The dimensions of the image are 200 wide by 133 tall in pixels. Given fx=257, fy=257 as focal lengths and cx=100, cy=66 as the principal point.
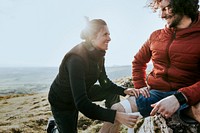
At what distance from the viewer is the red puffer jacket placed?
169 inches

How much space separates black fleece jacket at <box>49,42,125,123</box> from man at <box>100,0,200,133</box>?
479 mm

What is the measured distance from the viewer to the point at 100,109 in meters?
4.29

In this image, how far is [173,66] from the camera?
4555mm

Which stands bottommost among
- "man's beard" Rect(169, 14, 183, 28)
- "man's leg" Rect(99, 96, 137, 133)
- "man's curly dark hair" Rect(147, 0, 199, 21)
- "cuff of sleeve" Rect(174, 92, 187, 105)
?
"man's leg" Rect(99, 96, 137, 133)

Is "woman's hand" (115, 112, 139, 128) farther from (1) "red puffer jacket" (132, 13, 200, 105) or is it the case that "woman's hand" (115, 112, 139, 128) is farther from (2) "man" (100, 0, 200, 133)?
(1) "red puffer jacket" (132, 13, 200, 105)

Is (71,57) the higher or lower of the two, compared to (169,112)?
higher

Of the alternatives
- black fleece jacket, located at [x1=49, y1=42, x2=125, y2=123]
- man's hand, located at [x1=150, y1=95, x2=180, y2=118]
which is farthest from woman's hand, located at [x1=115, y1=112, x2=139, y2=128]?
man's hand, located at [x1=150, y1=95, x2=180, y2=118]

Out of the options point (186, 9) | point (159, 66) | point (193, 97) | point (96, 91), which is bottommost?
point (96, 91)

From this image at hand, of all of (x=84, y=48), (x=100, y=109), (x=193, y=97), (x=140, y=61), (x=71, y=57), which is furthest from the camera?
(x=140, y=61)

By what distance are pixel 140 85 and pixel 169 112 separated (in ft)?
4.55

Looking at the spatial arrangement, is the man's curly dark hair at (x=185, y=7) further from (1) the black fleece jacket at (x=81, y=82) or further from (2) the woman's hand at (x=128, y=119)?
(2) the woman's hand at (x=128, y=119)

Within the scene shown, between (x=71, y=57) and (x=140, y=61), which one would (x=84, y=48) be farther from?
(x=140, y=61)

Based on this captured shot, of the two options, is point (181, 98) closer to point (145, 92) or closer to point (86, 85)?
point (145, 92)

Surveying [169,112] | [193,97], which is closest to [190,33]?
[193,97]
